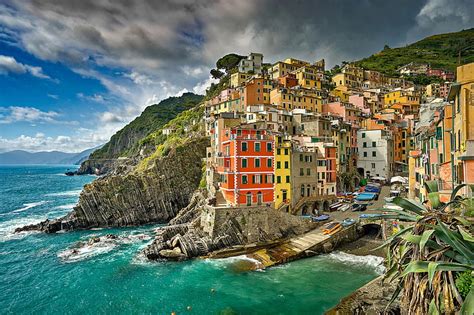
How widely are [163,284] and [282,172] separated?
71.7ft

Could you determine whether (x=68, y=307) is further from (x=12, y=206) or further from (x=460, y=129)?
(x=12, y=206)

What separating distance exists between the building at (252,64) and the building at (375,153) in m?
56.8

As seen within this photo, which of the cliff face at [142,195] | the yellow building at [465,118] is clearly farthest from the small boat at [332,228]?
the cliff face at [142,195]

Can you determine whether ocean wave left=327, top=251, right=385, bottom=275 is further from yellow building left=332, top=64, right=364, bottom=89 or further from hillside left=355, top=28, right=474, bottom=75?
hillside left=355, top=28, right=474, bottom=75

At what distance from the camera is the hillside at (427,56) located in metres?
143

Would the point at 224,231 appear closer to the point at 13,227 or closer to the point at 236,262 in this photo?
the point at 236,262

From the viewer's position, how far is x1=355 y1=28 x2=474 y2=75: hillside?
143m

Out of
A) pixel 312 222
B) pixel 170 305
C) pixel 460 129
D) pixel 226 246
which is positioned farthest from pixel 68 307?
pixel 460 129

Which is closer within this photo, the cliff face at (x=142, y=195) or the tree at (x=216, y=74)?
the cliff face at (x=142, y=195)

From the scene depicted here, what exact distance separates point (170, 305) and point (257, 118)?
131 ft

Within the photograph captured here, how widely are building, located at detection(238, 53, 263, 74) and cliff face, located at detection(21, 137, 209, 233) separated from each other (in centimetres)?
5431

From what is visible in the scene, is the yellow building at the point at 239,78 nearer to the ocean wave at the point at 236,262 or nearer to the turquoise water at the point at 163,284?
the turquoise water at the point at 163,284

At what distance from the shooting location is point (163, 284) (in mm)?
27344

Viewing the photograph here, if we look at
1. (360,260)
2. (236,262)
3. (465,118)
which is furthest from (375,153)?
(465,118)
